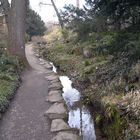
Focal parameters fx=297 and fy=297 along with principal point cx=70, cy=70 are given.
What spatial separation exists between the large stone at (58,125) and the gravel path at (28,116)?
4.5 inches

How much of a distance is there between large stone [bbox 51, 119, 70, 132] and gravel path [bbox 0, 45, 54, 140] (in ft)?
0.37

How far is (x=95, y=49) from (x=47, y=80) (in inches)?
88.0

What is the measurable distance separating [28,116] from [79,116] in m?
1.32

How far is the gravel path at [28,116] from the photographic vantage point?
19.5 ft

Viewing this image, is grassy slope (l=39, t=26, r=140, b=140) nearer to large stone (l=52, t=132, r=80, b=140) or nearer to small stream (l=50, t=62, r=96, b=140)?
small stream (l=50, t=62, r=96, b=140)

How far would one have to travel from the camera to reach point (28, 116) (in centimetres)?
699

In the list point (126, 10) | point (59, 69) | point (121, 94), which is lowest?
point (59, 69)

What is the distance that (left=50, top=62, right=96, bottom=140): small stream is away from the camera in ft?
21.0

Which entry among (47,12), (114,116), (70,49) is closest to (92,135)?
(114,116)

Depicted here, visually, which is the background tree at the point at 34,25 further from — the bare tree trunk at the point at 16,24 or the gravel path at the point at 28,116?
the gravel path at the point at 28,116

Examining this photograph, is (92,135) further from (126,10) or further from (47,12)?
(47,12)

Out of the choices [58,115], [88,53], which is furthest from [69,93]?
[88,53]

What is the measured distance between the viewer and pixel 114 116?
18.9 ft

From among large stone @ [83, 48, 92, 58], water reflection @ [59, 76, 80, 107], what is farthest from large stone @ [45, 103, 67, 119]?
large stone @ [83, 48, 92, 58]
